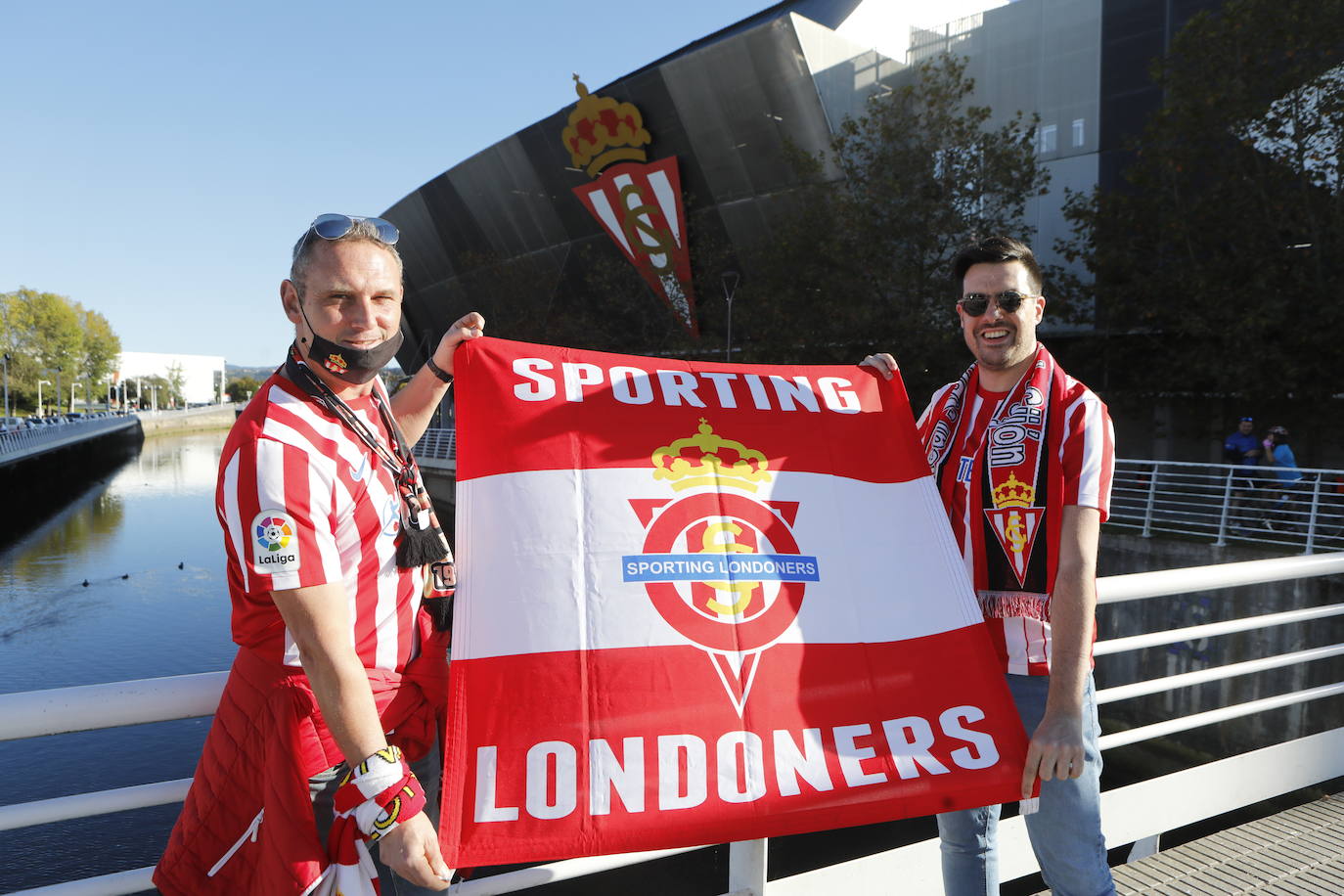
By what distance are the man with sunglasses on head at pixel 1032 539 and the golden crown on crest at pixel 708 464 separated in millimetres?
595

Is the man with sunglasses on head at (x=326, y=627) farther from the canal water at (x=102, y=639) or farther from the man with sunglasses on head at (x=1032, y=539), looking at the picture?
the canal water at (x=102, y=639)

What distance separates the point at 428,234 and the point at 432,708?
39.3 metres

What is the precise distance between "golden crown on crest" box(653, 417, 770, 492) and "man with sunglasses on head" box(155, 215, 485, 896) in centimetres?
66

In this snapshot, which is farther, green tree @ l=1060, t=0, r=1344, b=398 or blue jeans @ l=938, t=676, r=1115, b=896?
green tree @ l=1060, t=0, r=1344, b=398

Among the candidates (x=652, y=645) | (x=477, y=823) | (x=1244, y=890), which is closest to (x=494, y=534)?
(x=652, y=645)

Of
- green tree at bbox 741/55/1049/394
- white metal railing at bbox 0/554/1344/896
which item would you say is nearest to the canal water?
white metal railing at bbox 0/554/1344/896

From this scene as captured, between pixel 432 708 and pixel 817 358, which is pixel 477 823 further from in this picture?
pixel 817 358

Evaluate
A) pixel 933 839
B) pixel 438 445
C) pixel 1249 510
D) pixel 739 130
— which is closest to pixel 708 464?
pixel 933 839

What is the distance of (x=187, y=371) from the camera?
158250mm

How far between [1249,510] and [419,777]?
526 inches

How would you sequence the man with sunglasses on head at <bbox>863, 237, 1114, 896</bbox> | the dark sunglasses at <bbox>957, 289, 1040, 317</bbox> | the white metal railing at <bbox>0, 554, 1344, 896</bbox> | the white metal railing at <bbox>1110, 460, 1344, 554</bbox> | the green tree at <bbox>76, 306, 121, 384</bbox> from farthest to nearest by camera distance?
the green tree at <bbox>76, 306, 121, 384</bbox>, the white metal railing at <bbox>1110, 460, 1344, 554</bbox>, the dark sunglasses at <bbox>957, 289, 1040, 317</bbox>, the man with sunglasses on head at <bbox>863, 237, 1114, 896</bbox>, the white metal railing at <bbox>0, 554, 1344, 896</bbox>

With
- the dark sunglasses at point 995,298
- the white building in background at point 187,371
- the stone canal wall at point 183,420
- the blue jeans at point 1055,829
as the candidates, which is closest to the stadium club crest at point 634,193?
the dark sunglasses at point 995,298

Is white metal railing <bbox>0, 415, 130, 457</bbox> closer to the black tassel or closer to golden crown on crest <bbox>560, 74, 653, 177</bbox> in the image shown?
golden crown on crest <bbox>560, 74, 653, 177</bbox>

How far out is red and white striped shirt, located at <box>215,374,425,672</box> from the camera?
1.51 m
